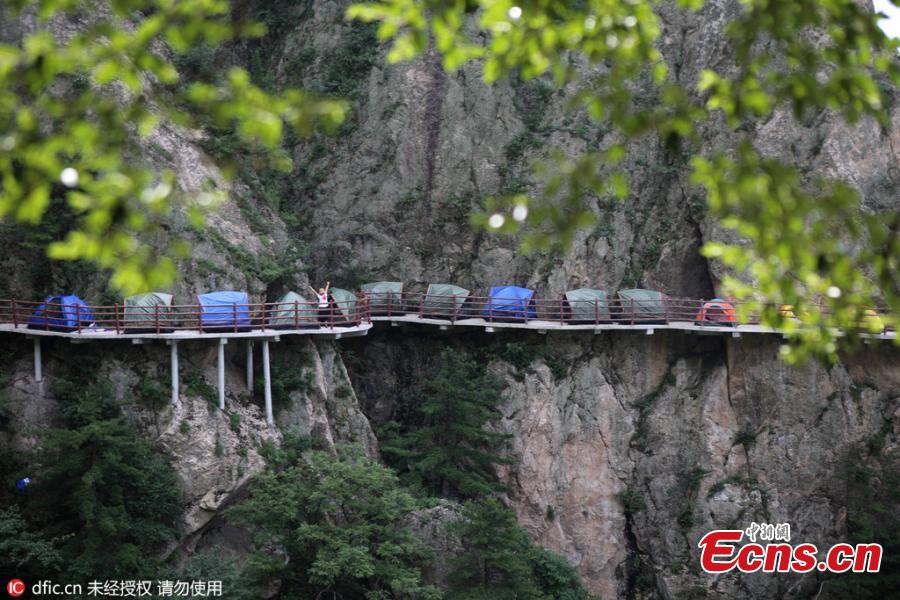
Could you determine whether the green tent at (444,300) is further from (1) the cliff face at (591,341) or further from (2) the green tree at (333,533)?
(2) the green tree at (333,533)

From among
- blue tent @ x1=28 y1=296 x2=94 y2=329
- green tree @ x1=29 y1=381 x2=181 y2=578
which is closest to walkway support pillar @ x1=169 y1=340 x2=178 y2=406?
green tree @ x1=29 y1=381 x2=181 y2=578

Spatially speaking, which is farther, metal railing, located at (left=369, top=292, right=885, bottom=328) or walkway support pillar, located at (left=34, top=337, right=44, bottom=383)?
metal railing, located at (left=369, top=292, right=885, bottom=328)

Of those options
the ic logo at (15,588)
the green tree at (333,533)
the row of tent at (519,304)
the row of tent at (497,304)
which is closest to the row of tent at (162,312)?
the row of tent at (497,304)

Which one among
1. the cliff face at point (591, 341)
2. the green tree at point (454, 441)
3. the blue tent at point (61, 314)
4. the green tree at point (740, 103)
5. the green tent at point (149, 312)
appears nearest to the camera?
the green tree at point (740, 103)

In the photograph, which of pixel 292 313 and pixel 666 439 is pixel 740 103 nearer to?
pixel 292 313

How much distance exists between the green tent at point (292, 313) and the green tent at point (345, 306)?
2.95 ft

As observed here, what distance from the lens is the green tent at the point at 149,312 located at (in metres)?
30.6

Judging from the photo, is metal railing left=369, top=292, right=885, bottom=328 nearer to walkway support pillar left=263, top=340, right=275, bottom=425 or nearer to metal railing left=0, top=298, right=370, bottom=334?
metal railing left=0, top=298, right=370, bottom=334

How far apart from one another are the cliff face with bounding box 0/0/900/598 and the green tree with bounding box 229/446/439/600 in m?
5.77

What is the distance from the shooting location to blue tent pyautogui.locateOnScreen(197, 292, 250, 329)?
31719 millimetres

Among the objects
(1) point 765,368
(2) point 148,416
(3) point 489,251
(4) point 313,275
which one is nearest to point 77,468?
(2) point 148,416

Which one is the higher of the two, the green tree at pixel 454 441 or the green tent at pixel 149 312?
the green tent at pixel 149 312

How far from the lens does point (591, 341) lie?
40656mm

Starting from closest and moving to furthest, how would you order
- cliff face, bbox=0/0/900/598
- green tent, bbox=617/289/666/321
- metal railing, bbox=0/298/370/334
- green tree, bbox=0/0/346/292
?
green tree, bbox=0/0/346/292 → metal railing, bbox=0/298/370/334 → cliff face, bbox=0/0/900/598 → green tent, bbox=617/289/666/321
